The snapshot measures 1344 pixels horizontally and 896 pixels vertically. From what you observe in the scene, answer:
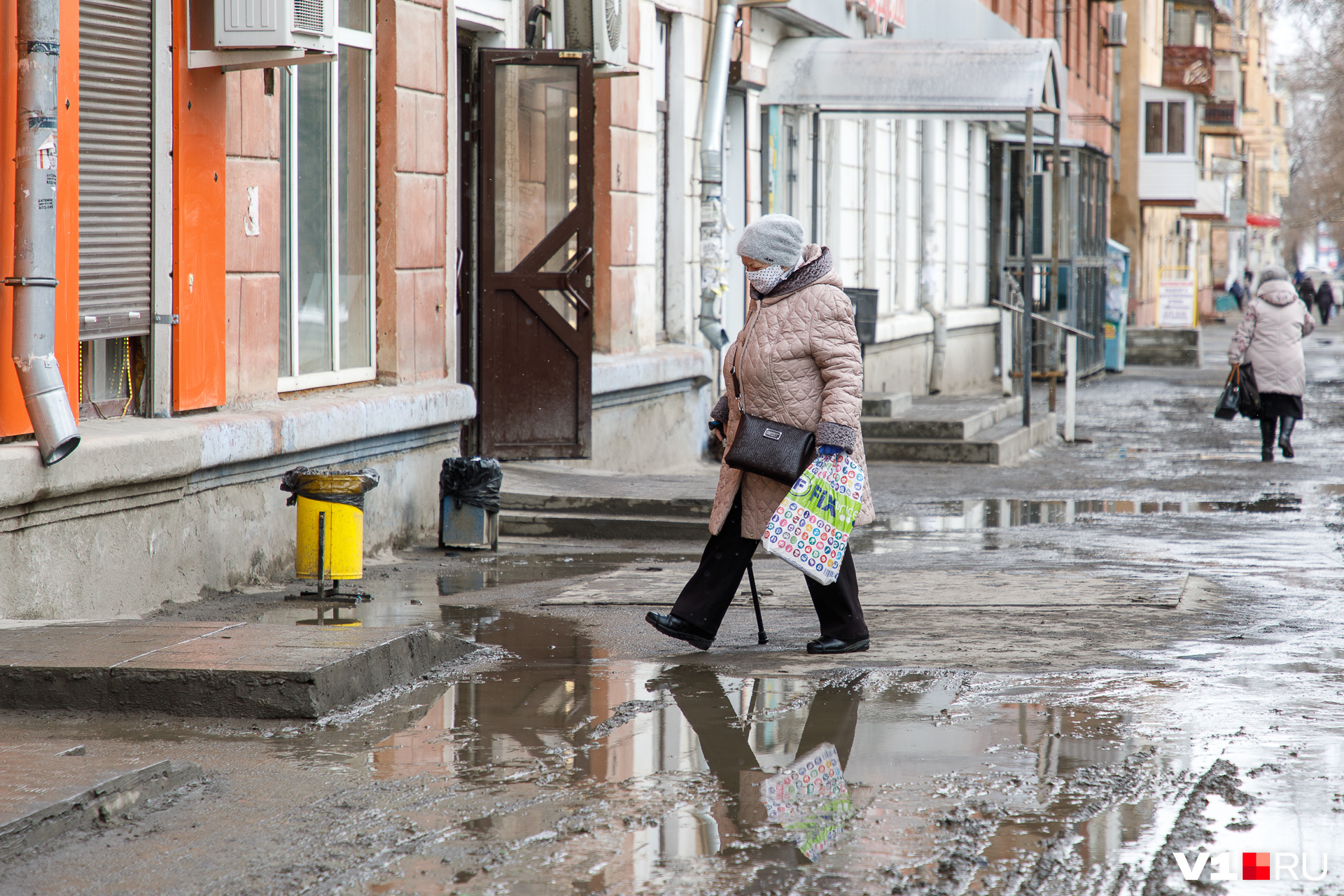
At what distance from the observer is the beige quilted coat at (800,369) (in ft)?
19.4

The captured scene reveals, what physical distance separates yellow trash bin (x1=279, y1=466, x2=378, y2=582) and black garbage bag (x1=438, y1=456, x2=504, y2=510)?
1647mm

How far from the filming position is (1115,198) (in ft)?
143

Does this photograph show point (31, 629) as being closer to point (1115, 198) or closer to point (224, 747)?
point (224, 747)

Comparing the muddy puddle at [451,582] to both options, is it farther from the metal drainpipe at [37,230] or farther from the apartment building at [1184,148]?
the apartment building at [1184,148]

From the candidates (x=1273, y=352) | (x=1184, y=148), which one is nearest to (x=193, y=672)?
(x=1273, y=352)

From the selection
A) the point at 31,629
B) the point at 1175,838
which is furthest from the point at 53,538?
the point at 1175,838

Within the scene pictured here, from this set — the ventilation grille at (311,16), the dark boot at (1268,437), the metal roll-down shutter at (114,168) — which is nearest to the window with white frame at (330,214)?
the ventilation grille at (311,16)

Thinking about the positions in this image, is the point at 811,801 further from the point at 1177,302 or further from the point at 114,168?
the point at 1177,302

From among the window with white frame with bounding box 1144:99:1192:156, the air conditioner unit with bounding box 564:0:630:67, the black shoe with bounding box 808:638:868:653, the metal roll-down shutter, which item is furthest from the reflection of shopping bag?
the window with white frame with bounding box 1144:99:1192:156

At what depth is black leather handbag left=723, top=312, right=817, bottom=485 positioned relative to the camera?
5.93 metres

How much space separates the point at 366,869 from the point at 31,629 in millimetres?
2488

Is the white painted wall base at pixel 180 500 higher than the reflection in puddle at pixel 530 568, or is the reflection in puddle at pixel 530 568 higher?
the white painted wall base at pixel 180 500

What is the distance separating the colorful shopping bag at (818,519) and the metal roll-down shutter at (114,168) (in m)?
2.76

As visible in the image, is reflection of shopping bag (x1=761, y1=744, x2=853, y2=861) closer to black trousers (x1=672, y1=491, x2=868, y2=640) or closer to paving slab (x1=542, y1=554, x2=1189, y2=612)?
black trousers (x1=672, y1=491, x2=868, y2=640)
